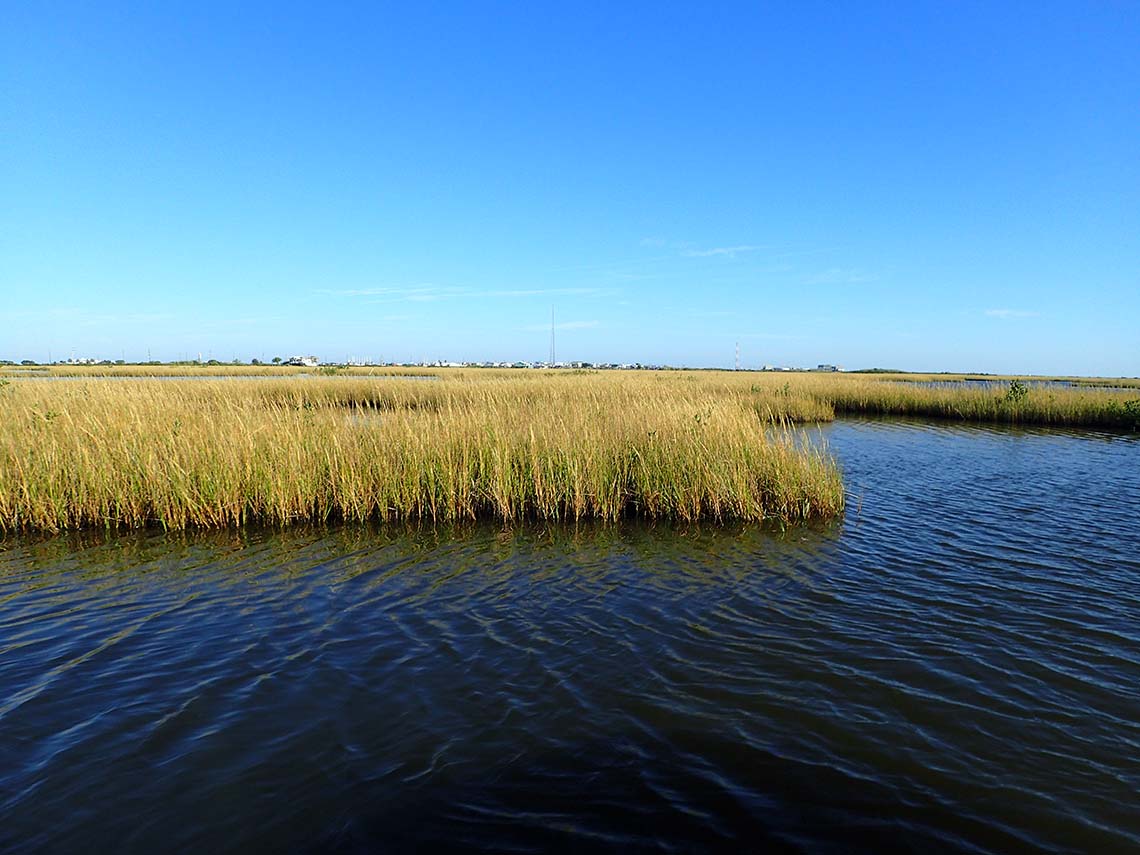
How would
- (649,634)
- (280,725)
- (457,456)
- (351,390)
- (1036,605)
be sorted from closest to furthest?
(280,725) → (649,634) → (1036,605) → (457,456) → (351,390)

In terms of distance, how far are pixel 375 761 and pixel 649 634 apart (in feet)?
9.04

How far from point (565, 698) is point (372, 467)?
6.59m

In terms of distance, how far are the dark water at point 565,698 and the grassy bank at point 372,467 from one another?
944mm

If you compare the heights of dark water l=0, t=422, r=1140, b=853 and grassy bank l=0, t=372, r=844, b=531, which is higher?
grassy bank l=0, t=372, r=844, b=531

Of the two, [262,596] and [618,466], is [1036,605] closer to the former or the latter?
[618,466]

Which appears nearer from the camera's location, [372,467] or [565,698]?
[565,698]

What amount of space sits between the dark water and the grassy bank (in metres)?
0.94

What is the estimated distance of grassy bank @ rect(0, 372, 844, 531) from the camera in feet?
29.8

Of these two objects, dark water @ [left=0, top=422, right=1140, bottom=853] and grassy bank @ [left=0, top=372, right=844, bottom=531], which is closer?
dark water @ [left=0, top=422, right=1140, bottom=853]

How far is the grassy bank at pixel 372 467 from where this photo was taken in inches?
358

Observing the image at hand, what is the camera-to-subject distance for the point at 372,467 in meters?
10.1

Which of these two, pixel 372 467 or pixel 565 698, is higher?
pixel 372 467

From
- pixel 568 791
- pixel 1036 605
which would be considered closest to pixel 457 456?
pixel 568 791

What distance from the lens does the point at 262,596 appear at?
21.6 feet
